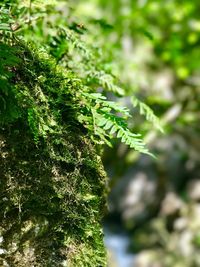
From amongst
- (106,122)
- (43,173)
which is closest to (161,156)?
(106,122)

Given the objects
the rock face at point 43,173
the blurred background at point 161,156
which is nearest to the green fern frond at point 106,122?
the rock face at point 43,173

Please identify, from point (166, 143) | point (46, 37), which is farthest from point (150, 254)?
point (46, 37)

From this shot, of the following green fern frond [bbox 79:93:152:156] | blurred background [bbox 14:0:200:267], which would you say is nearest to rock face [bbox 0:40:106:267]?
green fern frond [bbox 79:93:152:156]

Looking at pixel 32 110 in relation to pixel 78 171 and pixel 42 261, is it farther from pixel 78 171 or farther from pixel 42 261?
pixel 42 261

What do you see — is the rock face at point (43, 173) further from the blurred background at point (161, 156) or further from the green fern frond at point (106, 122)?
the blurred background at point (161, 156)

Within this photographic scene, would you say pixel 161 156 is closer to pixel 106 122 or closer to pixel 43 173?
pixel 106 122
